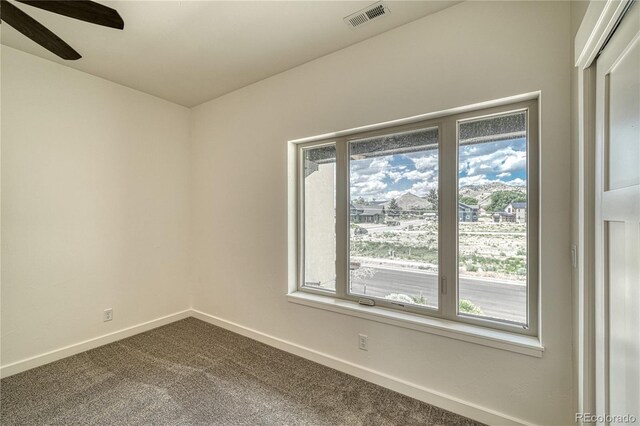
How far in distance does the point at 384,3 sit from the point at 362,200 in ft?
4.83

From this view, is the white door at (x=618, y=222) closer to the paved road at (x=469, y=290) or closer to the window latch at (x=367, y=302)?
the paved road at (x=469, y=290)

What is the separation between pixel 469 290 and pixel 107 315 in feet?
11.7

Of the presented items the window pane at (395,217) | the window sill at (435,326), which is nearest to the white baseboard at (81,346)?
the window sill at (435,326)

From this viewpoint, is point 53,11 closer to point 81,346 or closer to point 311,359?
point 81,346

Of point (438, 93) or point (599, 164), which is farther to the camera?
point (438, 93)

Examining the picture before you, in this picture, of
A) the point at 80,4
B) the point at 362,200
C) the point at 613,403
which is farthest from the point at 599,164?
the point at 80,4

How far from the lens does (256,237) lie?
3014 millimetres

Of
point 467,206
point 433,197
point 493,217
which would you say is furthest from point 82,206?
point 493,217

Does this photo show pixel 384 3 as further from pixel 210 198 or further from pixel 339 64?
pixel 210 198

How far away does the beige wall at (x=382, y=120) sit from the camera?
1597 mm

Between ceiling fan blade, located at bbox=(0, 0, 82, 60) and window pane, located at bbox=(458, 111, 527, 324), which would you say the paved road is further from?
ceiling fan blade, located at bbox=(0, 0, 82, 60)

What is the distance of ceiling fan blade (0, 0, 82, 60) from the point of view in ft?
4.60

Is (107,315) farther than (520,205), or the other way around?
(107,315)

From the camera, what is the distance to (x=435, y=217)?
6.90 feet
